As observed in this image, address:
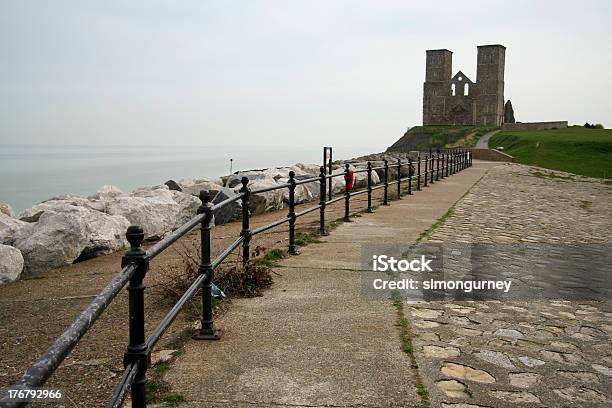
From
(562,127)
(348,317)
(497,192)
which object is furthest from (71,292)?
(562,127)

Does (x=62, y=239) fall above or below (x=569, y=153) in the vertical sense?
below

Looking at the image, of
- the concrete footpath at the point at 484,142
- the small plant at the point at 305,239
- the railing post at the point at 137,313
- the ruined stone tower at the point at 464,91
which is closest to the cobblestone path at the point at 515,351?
the railing post at the point at 137,313

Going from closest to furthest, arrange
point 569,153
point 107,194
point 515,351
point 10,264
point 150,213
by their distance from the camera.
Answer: point 515,351 < point 10,264 < point 150,213 < point 107,194 < point 569,153

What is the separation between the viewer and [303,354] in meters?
3.93

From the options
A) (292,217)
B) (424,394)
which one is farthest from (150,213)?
(424,394)

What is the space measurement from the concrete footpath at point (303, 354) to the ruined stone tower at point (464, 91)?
89.0 metres

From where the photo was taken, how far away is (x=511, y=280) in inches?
246

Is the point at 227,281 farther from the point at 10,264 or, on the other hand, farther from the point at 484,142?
the point at 484,142

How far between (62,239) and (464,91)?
301ft

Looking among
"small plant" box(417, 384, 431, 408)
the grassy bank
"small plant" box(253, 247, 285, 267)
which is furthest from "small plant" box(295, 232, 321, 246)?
the grassy bank

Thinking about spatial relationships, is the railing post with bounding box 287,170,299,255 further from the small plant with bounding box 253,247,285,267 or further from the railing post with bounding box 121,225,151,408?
the railing post with bounding box 121,225,151,408

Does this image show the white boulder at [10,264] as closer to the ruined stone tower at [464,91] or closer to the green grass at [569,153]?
the green grass at [569,153]

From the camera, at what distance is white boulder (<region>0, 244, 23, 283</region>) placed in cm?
724

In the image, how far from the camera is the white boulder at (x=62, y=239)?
8039 millimetres
